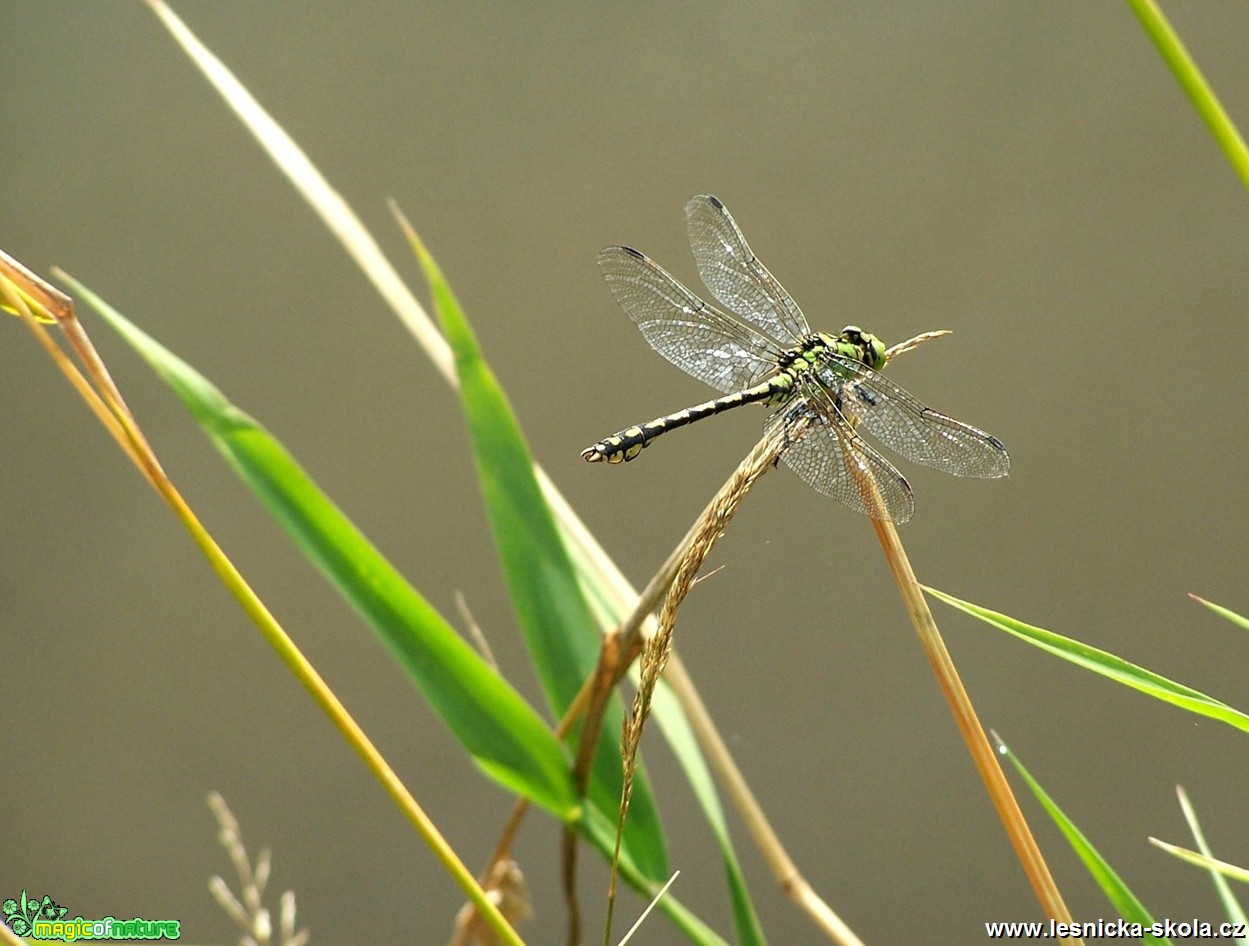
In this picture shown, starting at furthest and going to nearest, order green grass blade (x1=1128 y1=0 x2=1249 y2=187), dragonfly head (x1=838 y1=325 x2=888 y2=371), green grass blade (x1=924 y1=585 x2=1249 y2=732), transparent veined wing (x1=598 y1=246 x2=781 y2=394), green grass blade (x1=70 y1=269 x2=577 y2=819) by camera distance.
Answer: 1. transparent veined wing (x1=598 y1=246 x2=781 y2=394)
2. dragonfly head (x1=838 y1=325 x2=888 y2=371)
3. green grass blade (x1=70 y1=269 x2=577 y2=819)
4. green grass blade (x1=924 y1=585 x2=1249 y2=732)
5. green grass blade (x1=1128 y1=0 x2=1249 y2=187)

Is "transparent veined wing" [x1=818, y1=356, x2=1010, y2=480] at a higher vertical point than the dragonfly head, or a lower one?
lower

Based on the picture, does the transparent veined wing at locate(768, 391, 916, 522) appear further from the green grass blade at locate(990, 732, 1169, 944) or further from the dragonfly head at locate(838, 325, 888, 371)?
the green grass blade at locate(990, 732, 1169, 944)

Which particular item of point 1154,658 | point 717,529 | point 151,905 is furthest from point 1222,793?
point 151,905

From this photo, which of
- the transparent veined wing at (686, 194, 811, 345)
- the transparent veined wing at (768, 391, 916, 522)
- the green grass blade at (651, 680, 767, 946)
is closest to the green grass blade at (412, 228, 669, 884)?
the green grass blade at (651, 680, 767, 946)

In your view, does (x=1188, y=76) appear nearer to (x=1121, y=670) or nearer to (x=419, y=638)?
(x=1121, y=670)

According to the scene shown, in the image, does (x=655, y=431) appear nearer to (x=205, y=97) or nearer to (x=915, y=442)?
(x=915, y=442)
